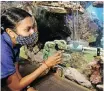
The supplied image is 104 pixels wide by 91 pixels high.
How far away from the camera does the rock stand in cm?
130

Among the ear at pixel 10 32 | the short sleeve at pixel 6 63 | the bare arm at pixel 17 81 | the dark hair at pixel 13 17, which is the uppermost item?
the dark hair at pixel 13 17

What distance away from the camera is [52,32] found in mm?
1490

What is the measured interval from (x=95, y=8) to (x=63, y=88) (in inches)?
20.0

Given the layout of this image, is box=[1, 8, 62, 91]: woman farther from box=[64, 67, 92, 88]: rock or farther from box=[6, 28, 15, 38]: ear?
box=[64, 67, 92, 88]: rock

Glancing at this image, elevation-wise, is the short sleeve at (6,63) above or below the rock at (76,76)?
above

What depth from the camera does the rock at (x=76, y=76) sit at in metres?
1.30

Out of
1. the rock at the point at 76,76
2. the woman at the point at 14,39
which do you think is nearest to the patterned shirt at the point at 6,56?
the woman at the point at 14,39

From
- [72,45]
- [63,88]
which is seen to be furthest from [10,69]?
[72,45]

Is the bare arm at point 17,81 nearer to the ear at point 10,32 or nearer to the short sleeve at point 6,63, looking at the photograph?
the short sleeve at point 6,63

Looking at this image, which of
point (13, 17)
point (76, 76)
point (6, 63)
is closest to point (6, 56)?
point (6, 63)

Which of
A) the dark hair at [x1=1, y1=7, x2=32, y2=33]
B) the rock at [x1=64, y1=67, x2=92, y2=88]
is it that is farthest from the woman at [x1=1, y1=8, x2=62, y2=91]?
the rock at [x1=64, y1=67, x2=92, y2=88]

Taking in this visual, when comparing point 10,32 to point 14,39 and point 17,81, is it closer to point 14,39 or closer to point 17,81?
point 14,39

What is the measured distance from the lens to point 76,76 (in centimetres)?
137

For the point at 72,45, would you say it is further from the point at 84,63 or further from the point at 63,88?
the point at 63,88
